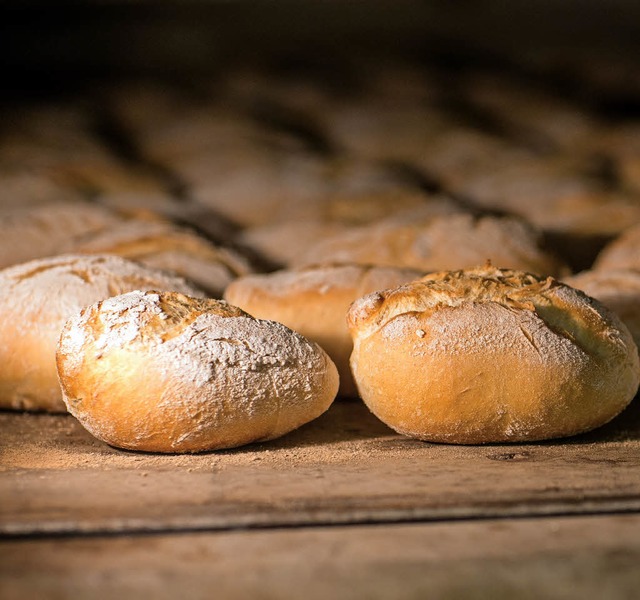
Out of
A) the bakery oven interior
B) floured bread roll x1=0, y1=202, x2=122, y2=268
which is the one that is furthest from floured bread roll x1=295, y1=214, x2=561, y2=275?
floured bread roll x1=0, y1=202, x2=122, y2=268

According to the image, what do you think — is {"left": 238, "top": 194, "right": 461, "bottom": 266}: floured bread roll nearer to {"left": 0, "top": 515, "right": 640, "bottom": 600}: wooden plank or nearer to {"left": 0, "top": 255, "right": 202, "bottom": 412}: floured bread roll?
{"left": 0, "top": 255, "right": 202, "bottom": 412}: floured bread roll

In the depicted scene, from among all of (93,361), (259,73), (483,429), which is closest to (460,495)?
(483,429)

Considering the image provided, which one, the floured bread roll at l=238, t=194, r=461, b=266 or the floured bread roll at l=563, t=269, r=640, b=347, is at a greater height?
the floured bread roll at l=238, t=194, r=461, b=266

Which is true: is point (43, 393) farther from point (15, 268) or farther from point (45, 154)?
point (45, 154)

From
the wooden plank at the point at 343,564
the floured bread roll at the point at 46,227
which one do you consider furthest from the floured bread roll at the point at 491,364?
the floured bread roll at the point at 46,227

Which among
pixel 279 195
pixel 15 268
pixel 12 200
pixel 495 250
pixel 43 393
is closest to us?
pixel 43 393

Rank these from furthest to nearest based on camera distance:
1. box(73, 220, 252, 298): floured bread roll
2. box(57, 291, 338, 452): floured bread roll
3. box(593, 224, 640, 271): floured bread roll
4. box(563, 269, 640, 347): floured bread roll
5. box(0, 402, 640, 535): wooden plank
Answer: box(593, 224, 640, 271): floured bread roll → box(73, 220, 252, 298): floured bread roll → box(563, 269, 640, 347): floured bread roll → box(57, 291, 338, 452): floured bread roll → box(0, 402, 640, 535): wooden plank

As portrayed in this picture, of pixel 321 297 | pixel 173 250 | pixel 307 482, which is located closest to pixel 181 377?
pixel 307 482

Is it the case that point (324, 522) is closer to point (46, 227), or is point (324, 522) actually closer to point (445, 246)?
point (445, 246)
